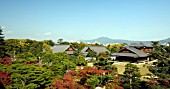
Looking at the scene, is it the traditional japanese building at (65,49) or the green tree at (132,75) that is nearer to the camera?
the green tree at (132,75)

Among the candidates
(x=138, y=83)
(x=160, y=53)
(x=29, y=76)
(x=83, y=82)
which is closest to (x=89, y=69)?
(x=83, y=82)

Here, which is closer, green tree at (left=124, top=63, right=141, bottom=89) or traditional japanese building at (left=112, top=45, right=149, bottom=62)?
green tree at (left=124, top=63, right=141, bottom=89)

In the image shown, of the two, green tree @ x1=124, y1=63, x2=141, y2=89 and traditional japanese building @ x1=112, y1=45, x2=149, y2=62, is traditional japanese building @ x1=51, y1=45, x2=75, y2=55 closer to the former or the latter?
traditional japanese building @ x1=112, y1=45, x2=149, y2=62

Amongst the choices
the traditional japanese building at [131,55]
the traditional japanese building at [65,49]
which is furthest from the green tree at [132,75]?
the traditional japanese building at [65,49]

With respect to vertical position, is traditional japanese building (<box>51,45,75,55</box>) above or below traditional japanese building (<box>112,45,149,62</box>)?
above

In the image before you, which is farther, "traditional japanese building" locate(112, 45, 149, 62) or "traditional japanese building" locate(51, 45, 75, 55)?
"traditional japanese building" locate(51, 45, 75, 55)

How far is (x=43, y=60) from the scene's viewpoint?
32.0 m

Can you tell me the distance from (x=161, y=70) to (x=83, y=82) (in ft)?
33.9

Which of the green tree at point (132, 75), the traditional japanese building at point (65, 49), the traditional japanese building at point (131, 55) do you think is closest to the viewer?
the green tree at point (132, 75)

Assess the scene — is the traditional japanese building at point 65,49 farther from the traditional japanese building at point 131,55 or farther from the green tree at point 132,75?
the green tree at point 132,75

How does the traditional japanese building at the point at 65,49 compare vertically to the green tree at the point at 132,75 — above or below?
above

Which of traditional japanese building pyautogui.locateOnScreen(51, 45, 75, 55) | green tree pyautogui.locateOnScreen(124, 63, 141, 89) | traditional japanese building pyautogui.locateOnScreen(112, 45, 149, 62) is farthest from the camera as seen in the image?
traditional japanese building pyautogui.locateOnScreen(51, 45, 75, 55)

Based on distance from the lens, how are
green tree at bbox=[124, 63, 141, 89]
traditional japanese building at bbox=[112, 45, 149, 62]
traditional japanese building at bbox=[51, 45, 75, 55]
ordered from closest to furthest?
green tree at bbox=[124, 63, 141, 89] < traditional japanese building at bbox=[112, 45, 149, 62] < traditional japanese building at bbox=[51, 45, 75, 55]

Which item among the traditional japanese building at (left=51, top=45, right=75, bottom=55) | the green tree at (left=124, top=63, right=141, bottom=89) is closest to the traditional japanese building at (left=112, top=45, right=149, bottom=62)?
the traditional japanese building at (left=51, top=45, right=75, bottom=55)
